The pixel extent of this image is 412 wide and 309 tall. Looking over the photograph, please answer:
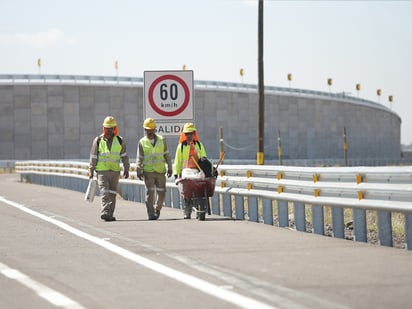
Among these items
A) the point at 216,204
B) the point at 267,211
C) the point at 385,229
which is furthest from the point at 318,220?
the point at 216,204

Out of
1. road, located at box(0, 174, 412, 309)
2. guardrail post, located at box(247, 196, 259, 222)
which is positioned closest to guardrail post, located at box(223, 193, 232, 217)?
guardrail post, located at box(247, 196, 259, 222)

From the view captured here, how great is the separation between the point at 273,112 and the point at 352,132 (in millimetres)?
12600

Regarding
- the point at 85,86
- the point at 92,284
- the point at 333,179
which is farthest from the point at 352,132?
the point at 92,284

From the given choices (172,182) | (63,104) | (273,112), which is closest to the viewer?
(172,182)

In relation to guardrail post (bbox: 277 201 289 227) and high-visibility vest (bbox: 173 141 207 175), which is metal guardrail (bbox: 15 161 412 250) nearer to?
guardrail post (bbox: 277 201 289 227)

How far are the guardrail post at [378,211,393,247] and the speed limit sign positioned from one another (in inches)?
331

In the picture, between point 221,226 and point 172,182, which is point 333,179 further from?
point 172,182

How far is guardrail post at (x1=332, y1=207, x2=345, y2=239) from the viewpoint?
13344 mm

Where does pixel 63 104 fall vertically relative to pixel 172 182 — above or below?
above

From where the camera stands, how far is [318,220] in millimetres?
14023

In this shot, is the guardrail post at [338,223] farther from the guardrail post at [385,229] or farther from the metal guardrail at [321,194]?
the guardrail post at [385,229]

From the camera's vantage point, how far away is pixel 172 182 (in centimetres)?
2064

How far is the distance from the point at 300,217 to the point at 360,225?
1949 mm

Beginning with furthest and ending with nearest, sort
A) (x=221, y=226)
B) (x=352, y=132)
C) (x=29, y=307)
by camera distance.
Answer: (x=352, y=132), (x=221, y=226), (x=29, y=307)
